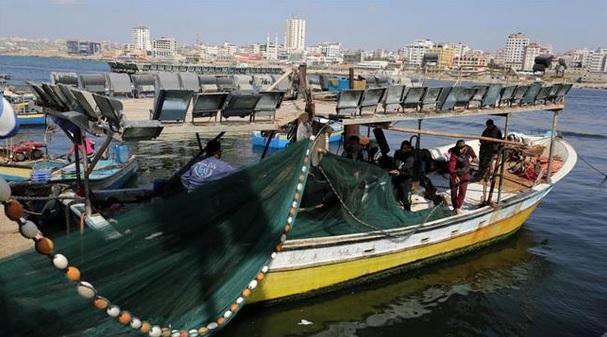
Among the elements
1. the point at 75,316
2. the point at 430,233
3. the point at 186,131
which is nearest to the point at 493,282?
the point at 430,233

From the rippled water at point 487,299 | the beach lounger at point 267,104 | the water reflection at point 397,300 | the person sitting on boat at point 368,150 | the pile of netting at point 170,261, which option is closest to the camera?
the pile of netting at point 170,261

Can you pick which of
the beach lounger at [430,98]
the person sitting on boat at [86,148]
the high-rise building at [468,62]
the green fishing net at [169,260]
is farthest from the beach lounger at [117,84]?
the high-rise building at [468,62]

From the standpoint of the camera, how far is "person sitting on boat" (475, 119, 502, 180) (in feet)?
45.6

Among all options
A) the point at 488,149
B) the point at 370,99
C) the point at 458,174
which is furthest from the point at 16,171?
the point at 488,149

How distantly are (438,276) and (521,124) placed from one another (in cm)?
4277

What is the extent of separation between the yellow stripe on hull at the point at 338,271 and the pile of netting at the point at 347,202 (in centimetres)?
69

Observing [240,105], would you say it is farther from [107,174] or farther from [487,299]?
[107,174]

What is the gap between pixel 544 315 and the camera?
1066 cm

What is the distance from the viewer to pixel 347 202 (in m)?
9.66

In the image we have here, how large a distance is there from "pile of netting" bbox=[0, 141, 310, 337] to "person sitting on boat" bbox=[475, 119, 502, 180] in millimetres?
7869

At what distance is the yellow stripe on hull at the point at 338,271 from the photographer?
9.38 meters

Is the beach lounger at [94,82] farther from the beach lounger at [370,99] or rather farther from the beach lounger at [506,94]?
the beach lounger at [506,94]

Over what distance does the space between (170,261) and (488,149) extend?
11015mm

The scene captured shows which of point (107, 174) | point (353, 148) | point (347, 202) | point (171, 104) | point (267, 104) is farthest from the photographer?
point (107, 174)
